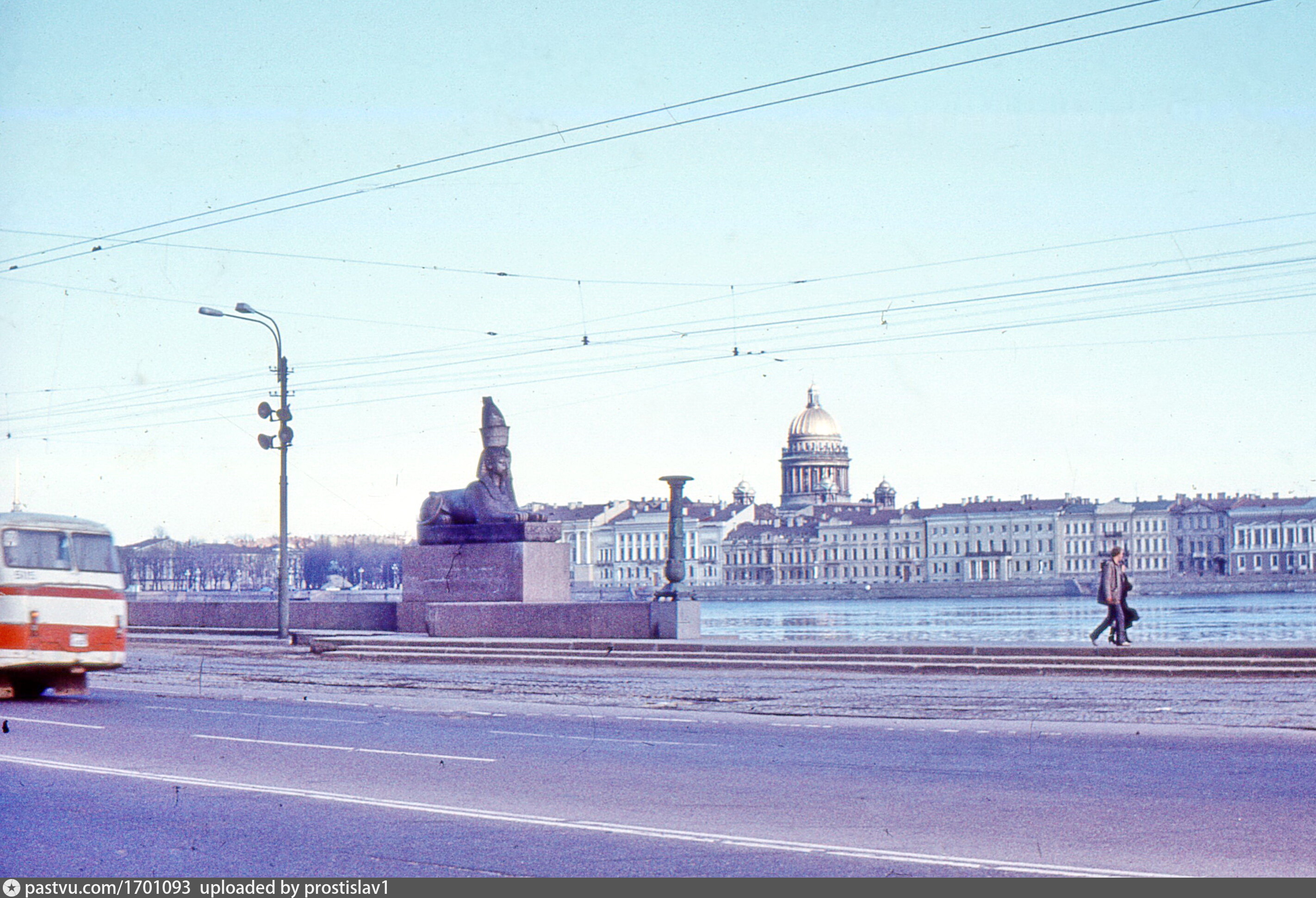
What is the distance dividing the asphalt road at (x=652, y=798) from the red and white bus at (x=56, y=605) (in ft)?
8.46

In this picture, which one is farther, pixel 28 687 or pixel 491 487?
pixel 491 487

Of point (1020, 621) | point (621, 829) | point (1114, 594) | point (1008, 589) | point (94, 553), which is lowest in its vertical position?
point (1020, 621)

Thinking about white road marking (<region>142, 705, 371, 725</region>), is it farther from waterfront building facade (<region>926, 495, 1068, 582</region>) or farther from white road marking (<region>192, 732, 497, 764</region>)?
waterfront building facade (<region>926, 495, 1068, 582</region>)

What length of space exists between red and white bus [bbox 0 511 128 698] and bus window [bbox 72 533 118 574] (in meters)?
0.01

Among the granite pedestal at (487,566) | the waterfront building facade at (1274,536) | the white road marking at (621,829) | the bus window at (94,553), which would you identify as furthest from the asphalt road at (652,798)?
the waterfront building facade at (1274,536)

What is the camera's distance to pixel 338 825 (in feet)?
28.2

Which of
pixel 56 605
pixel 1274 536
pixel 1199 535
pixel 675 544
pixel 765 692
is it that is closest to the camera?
pixel 56 605

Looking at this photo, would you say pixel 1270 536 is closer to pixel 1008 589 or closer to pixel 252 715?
pixel 1008 589

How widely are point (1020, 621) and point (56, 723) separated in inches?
2116

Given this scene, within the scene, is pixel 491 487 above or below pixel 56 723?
above

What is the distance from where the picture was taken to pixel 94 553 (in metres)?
19.0

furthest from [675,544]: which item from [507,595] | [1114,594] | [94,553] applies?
[94,553]

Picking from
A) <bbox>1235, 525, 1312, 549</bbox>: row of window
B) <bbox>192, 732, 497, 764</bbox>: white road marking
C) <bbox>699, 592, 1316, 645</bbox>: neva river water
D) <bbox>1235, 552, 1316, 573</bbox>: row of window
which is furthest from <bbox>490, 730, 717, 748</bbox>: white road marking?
<bbox>1235, 525, 1312, 549</bbox>: row of window

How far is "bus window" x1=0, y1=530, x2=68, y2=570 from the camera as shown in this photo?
18.0 metres
